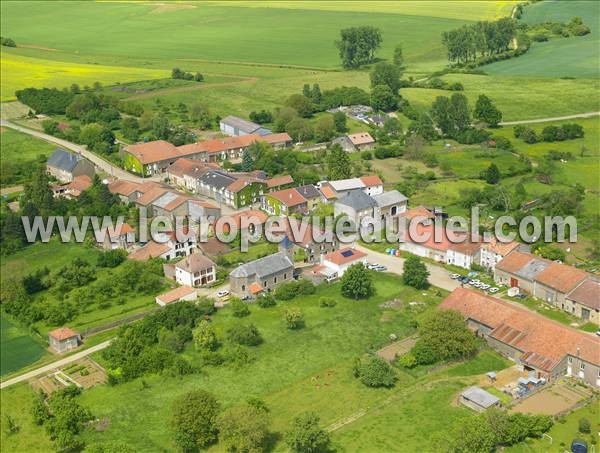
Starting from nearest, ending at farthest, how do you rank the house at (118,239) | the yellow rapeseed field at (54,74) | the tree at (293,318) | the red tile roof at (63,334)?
the red tile roof at (63,334)
the tree at (293,318)
the house at (118,239)
the yellow rapeseed field at (54,74)

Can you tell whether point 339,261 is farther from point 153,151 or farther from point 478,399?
point 153,151

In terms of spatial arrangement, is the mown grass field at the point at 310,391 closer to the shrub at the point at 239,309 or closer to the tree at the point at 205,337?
the shrub at the point at 239,309

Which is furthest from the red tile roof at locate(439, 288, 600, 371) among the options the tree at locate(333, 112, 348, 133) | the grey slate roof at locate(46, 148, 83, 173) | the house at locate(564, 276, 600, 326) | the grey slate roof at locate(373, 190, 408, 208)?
the tree at locate(333, 112, 348, 133)

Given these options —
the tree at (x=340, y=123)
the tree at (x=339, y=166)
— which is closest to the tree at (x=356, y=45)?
the tree at (x=340, y=123)

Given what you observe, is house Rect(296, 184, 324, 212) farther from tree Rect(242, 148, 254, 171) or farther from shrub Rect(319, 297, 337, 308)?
shrub Rect(319, 297, 337, 308)

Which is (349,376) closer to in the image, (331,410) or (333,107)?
(331,410)

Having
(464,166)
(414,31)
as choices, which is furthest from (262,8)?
(464,166)
